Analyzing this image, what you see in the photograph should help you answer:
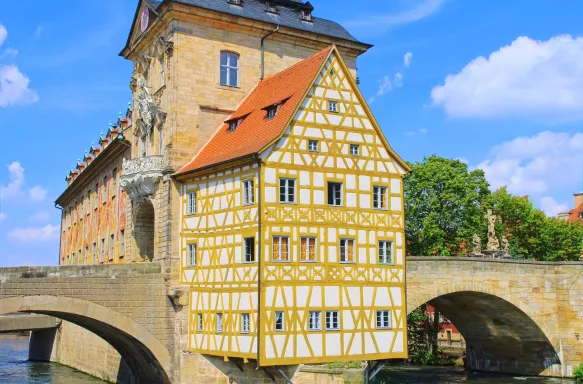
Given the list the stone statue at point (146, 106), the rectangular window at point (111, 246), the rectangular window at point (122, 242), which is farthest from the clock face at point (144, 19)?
the rectangular window at point (111, 246)

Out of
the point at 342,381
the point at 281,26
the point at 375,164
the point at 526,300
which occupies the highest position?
the point at 281,26

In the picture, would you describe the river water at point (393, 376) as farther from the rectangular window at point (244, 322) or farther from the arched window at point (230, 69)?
the arched window at point (230, 69)

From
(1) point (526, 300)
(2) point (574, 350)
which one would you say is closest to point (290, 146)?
(1) point (526, 300)

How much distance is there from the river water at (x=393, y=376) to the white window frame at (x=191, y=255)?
9.07 m

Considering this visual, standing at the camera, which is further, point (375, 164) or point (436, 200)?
point (436, 200)

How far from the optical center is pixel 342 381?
2316 cm

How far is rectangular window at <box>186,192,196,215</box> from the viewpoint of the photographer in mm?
27422

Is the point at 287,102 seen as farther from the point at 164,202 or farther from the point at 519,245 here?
the point at 519,245

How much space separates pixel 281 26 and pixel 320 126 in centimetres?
693

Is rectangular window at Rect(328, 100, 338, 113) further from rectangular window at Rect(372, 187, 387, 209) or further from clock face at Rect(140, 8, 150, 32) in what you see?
clock face at Rect(140, 8, 150, 32)

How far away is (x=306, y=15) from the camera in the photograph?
106 ft

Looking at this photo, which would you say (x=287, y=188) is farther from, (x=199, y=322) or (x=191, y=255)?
(x=199, y=322)

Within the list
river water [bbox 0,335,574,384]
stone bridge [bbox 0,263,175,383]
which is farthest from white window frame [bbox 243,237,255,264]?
river water [bbox 0,335,574,384]

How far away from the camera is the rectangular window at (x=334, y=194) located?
25.2 m
